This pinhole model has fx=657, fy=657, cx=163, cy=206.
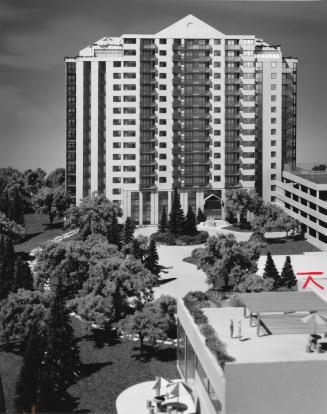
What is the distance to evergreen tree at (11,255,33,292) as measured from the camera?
11.5 meters

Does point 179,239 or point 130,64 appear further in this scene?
point 130,64

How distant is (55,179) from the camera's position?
86.3 ft

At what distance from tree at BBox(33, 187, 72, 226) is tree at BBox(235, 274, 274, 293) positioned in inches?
359

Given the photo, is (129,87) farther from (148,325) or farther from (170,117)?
(148,325)

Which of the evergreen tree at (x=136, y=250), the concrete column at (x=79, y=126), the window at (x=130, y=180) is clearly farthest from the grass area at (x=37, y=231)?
the evergreen tree at (x=136, y=250)

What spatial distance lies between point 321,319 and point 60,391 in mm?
3617

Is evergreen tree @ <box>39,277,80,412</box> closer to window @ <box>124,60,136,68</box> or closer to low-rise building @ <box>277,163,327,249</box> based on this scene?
low-rise building @ <box>277,163,327,249</box>

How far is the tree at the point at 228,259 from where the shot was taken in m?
12.3

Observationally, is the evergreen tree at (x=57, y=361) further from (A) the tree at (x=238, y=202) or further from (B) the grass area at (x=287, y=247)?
(A) the tree at (x=238, y=202)

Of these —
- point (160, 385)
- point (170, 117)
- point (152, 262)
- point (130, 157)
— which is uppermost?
point (170, 117)

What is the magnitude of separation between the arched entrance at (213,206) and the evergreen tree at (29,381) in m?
13.7

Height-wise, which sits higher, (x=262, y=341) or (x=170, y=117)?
(x=170, y=117)

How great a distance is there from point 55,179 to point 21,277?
14.9 meters

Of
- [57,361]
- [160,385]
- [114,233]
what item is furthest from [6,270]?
[160,385]
